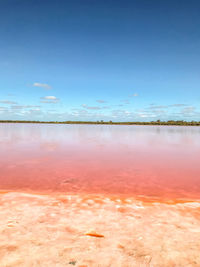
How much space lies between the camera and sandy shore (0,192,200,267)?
1918 mm

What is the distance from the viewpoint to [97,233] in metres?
2.45

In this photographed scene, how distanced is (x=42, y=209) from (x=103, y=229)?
138 cm

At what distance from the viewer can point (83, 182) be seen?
17.2 ft

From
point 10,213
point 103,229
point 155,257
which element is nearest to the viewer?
point 155,257

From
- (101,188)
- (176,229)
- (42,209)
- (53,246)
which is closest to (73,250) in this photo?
(53,246)

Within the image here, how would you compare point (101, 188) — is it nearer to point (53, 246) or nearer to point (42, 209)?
point (42, 209)

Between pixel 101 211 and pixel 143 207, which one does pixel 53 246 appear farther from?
pixel 143 207

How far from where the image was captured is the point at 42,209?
3250mm

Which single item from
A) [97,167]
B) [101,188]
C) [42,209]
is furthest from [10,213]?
[97,167]

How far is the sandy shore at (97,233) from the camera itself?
6.29 ft

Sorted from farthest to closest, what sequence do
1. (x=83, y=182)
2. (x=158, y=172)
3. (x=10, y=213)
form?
1. (x=158, y=172)
2. (x=83, y=182)
3. (x=10, y=213)

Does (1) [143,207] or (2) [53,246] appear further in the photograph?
(1) [143,207]

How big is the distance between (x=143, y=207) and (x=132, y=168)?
3.54 m

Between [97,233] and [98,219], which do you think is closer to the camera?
[97,233]
